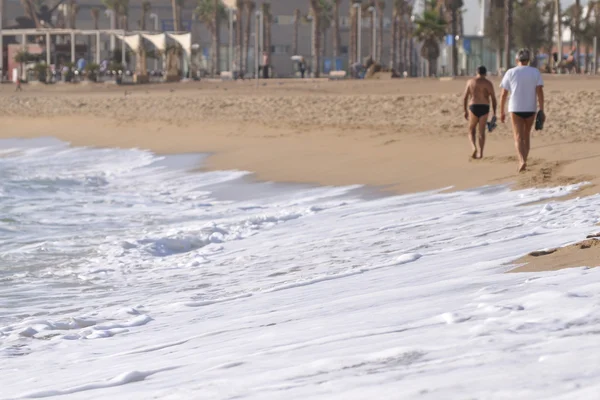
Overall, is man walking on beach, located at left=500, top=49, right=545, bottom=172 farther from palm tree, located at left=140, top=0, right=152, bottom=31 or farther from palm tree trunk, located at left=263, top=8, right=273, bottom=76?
palm tree, located at left=140, top=0, right=152, bottom=31

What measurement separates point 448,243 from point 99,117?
25.1 m

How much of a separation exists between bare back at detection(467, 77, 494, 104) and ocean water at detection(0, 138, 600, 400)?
2.28 metres

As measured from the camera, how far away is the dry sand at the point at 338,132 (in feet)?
45.0

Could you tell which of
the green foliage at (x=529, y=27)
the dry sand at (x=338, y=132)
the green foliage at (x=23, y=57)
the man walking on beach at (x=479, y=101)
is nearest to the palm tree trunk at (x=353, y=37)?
the green foliage at (x=529, y=27)

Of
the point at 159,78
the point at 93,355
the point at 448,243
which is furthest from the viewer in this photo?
the point at 159,78

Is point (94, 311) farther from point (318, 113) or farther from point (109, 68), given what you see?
point (109, 68)

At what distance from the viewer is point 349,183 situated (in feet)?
47.0

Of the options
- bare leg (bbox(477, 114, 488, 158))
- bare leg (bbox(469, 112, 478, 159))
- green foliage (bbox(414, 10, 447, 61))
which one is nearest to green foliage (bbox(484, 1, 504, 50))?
green foliage (bbox(414, 10, 447, 61))

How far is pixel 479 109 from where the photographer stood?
14.2m

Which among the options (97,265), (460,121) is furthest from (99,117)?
(97,265)

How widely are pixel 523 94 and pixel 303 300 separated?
6585mm

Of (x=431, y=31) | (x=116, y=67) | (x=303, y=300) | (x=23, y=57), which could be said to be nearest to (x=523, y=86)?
(x=303, y=300)

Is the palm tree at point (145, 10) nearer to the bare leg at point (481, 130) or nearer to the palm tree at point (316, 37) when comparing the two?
the palm tree at point (316, 37)

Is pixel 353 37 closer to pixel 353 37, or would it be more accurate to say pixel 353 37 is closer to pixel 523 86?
pixel 353 37
